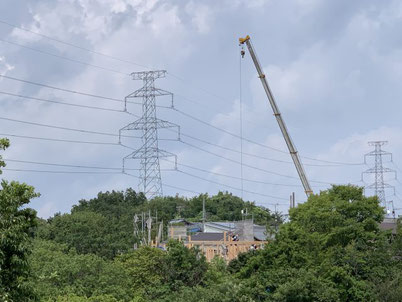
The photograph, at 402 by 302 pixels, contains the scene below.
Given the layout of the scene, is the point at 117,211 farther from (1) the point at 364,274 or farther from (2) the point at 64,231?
Result: (1) the point at 364,274

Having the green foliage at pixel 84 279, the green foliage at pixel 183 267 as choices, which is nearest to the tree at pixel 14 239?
the green foliage at pixel 84 279

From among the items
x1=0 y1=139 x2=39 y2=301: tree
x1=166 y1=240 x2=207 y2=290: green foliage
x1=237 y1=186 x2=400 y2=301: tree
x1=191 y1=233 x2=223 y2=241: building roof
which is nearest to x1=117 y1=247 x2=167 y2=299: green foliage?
x1=166 y1=240 x2=207 y2=290: green foliage

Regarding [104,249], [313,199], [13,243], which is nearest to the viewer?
[13,243]

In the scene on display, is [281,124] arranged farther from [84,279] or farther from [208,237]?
[84,279]

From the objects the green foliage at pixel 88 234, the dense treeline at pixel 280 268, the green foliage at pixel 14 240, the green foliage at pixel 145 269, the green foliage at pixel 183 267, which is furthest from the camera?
the green foliage at pixel 88 234

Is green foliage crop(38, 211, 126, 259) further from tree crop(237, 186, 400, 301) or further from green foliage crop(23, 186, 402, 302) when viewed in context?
tree crop(237, 186, 400, 301)

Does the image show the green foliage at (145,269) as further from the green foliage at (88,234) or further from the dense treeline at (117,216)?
the green foliage at (88,234)

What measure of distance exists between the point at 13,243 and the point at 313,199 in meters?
46.1

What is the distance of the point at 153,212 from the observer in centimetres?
12312

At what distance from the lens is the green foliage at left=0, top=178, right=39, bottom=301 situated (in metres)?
22.5

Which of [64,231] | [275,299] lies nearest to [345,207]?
[275,299]

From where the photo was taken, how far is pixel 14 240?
73.8ft

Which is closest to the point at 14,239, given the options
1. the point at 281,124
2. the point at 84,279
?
the point at 84,279

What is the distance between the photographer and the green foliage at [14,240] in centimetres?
2247
